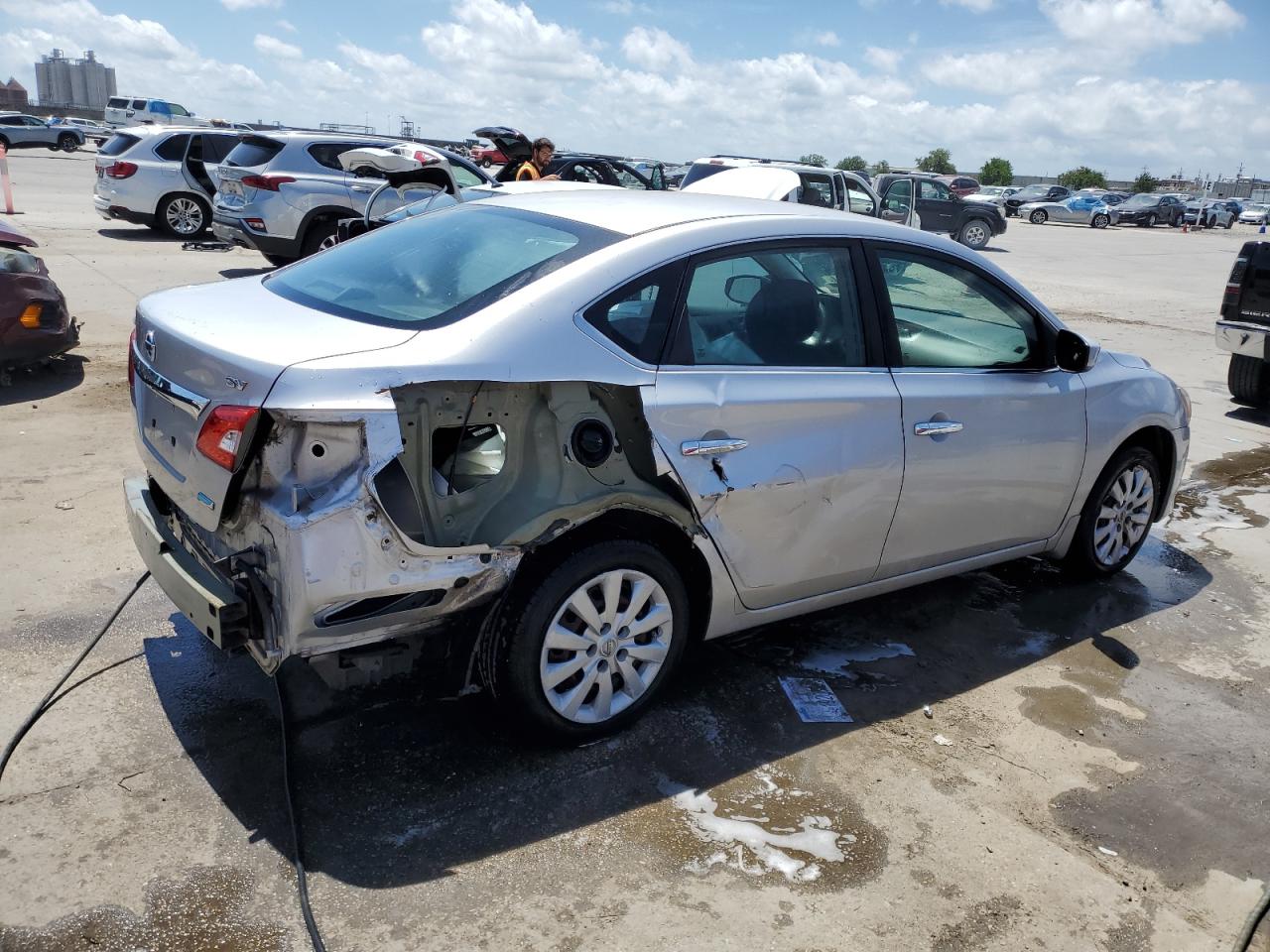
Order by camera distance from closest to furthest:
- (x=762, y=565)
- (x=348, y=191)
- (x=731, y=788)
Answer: (x=731, y=788) < (x=762, y=565) < (x=348, y=191)

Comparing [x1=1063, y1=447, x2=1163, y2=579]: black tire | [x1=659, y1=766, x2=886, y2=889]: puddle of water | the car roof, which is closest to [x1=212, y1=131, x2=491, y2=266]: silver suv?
the car roof

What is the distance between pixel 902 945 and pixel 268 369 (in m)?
2.28

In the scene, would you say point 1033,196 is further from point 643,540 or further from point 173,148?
point 643,540

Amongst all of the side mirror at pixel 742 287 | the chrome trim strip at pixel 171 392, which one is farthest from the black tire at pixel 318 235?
the side mirror at pixel 742 287

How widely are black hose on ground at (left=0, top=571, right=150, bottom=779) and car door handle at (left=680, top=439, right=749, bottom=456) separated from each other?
2259mm

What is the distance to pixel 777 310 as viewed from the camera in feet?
12.2

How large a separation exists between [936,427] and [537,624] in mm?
1767

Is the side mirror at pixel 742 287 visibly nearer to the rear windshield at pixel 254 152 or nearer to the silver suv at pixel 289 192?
the silver suv at pixel 289 192

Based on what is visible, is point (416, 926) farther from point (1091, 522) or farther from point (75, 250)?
point (75, 250)

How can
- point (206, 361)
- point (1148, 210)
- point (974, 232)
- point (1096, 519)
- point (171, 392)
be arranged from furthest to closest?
1. point (1148, 210)
2. point (974, 232)
3. point (1096, 519)
4. point (171, 392)
5. point (206, 361)

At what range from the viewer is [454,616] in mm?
3121

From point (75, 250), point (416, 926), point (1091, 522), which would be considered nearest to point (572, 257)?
point (416, 926)

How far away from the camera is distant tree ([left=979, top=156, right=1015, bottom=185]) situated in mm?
86250

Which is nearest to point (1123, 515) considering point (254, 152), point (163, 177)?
point (254, 152)
